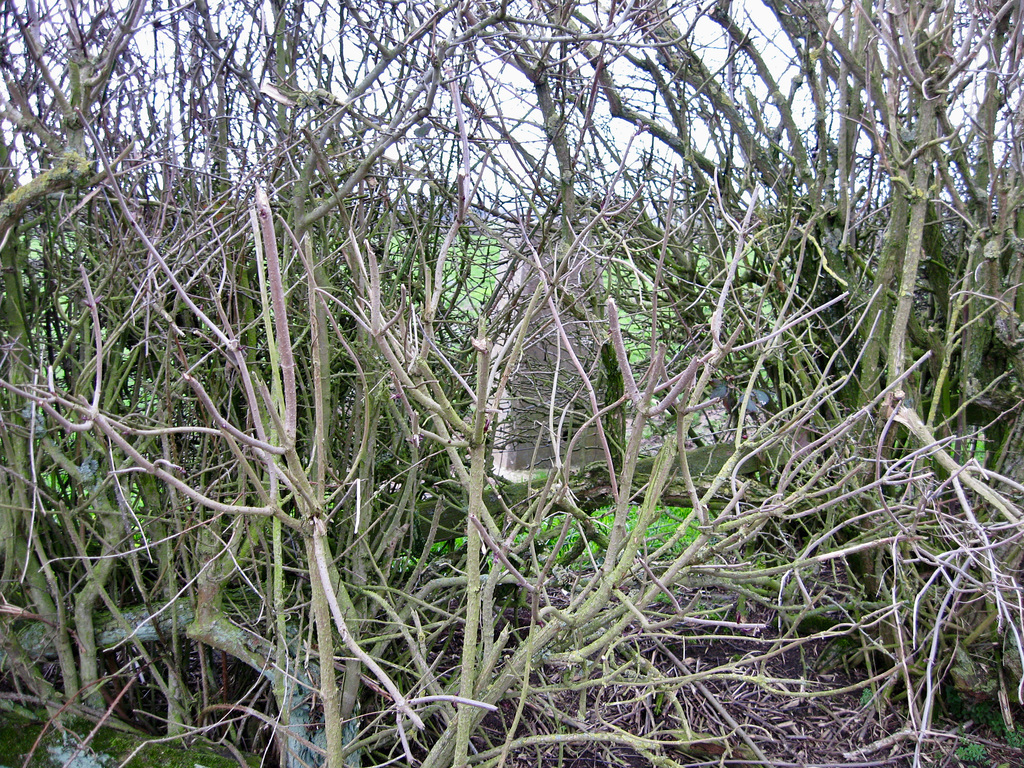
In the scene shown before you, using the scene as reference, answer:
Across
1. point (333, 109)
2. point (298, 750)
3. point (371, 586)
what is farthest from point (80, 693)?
point (333, 109)

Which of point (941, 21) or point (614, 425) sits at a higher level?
point (941, 21)

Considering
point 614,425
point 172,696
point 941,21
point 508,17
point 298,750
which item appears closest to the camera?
point 508,17

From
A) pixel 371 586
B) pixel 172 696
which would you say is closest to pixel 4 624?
pixel 172 696

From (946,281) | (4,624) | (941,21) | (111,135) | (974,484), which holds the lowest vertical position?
(4,624)

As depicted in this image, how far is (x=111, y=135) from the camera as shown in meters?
2.90

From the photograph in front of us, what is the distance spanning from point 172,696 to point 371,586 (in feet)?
3.26

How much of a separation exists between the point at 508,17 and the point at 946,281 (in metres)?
2.84

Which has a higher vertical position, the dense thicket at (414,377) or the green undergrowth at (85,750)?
the dense thicket at (414,377)

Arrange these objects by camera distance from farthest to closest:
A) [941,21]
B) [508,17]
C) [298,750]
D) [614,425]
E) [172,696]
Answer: [614,425], [941,21], [172,696], [298,750], [508,17]

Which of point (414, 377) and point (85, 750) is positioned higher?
point (414, 377)

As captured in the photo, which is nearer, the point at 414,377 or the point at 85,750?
the point at 414,377

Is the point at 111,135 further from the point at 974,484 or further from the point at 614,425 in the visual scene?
the point at 974,484

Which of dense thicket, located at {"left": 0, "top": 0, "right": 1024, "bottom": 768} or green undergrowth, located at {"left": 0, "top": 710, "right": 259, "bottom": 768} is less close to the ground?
dense thicket, located at {"left": 0, "top": 0, "right": 1024, "bottom": 768}

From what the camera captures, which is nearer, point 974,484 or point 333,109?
point 974,484
